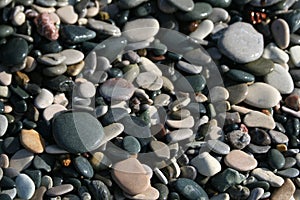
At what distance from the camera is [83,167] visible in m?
1.49

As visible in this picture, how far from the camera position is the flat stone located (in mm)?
1592

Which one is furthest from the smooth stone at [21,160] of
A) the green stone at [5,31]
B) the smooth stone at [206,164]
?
the smooth stone at [206,164]

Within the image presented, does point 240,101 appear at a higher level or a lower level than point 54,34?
lower

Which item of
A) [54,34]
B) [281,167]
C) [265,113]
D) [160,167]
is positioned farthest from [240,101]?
[54,34]

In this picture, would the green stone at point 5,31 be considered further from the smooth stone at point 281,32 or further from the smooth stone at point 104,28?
the smooth stone at point 281,32

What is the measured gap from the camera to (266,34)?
179 centimetres

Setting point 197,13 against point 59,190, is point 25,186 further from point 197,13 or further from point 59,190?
point 197,13

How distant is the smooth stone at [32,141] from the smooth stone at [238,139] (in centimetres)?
53

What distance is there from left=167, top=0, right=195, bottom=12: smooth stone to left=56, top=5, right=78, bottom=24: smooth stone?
285 millimetres

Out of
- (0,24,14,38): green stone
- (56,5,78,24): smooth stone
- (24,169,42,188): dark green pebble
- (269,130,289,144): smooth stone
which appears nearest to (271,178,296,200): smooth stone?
(269,130,289,144): smooth stone

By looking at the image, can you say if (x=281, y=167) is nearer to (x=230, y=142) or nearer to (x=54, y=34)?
(x=230, y=142)

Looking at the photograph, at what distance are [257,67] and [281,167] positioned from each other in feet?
1.02

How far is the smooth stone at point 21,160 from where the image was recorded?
1.50 meters

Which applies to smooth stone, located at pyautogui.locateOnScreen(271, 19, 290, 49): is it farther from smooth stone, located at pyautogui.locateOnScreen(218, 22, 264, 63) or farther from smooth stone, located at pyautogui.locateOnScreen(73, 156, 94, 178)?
smooth stone, located at pyautogui.locateOnScreen(73, 156, 94, 178)
